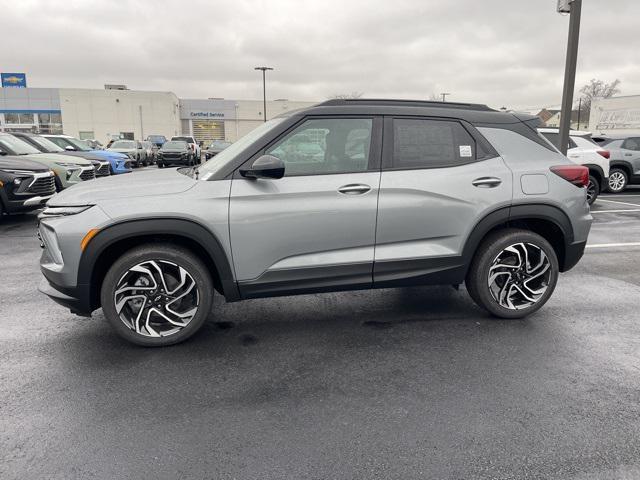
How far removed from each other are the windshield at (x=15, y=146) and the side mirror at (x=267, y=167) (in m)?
9.69

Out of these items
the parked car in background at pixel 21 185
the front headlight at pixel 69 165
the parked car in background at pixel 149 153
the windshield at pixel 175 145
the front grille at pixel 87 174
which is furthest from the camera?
the parked car in background at pixel 149 153

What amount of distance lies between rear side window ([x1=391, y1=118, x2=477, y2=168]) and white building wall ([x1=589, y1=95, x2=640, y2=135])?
46.6m

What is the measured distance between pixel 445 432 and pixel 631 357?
6.12 feet

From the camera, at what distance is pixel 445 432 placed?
101 inches

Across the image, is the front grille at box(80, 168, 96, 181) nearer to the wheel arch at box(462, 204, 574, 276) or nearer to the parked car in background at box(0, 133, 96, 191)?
the parked car in background at box(0, 133, 96, 191)

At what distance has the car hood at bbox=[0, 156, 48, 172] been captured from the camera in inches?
337

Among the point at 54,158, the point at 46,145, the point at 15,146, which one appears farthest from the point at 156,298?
the point at 46,145

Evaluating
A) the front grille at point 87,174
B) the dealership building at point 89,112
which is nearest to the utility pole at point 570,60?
the front grille at point 87,174

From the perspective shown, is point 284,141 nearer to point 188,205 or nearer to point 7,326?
point 188,205

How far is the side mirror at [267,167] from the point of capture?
3273 mm

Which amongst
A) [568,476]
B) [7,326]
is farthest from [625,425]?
[7,326]

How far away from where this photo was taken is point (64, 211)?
131 inches

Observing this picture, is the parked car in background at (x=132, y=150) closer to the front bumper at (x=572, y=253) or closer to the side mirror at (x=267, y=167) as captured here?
the side mirror at (x=267, y=167)

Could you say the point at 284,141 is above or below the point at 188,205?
above
